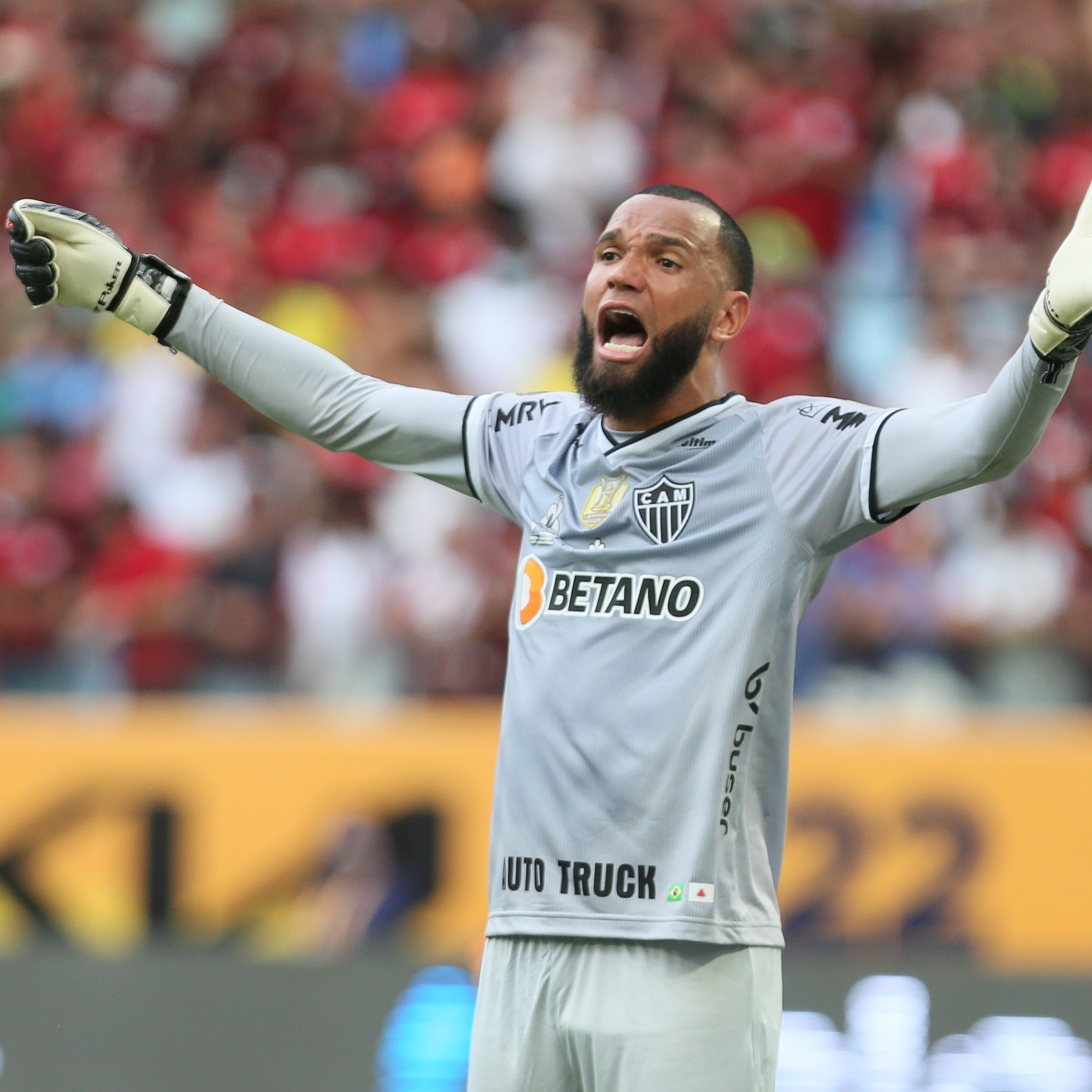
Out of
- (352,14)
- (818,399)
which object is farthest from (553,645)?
(352,14)

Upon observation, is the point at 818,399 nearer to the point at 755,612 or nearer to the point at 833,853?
the point at 755,612

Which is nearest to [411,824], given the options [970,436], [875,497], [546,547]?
[546,547]

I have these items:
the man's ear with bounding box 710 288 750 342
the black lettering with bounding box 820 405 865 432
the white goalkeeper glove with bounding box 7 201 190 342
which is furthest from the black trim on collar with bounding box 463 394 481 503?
the black lettering with bounding box 820 405 865 432

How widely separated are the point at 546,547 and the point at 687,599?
0.31 meters

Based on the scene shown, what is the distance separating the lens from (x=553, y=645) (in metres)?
3.34

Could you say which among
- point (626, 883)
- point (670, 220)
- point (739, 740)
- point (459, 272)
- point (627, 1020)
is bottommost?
point (627, 1020)

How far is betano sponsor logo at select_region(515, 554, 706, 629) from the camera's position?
10.8 ft

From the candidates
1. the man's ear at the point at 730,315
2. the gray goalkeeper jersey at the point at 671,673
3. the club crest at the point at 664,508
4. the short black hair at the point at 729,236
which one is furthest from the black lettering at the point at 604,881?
the short black hair at the point at 729,236

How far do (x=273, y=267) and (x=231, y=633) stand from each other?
2.94 metres

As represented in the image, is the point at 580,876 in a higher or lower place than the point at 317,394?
lower

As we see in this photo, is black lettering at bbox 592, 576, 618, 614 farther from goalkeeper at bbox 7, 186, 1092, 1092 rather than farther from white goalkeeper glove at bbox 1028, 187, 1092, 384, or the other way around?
white goalkeeper glove at bbox 1028, 187, 1092, 384

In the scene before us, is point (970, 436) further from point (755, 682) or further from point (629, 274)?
point (629, 274)

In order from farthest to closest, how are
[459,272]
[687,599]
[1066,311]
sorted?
[459,272], [687,599], [1066,311]

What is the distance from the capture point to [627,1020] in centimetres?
312
